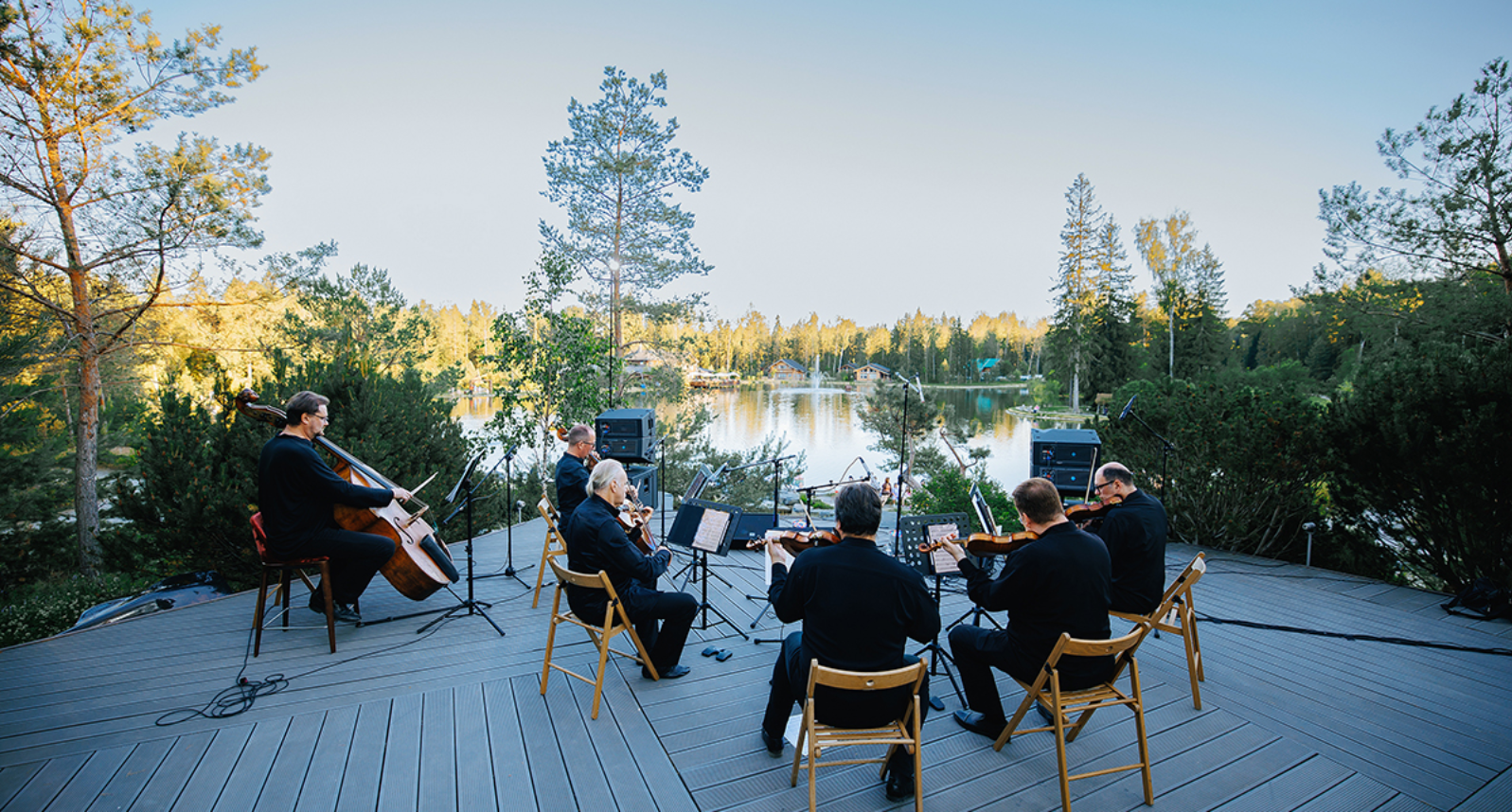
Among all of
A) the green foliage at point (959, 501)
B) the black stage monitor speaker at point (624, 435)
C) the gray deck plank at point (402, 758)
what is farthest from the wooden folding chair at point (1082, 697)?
the black stage monitor speaker at point (624, 435)

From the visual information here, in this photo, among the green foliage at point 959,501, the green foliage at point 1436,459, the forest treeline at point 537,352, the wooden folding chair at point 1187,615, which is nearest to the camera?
the wooden folding chair at point 1187,615

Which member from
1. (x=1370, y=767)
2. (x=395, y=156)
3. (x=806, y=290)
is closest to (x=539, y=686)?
(x=1370, y=767)

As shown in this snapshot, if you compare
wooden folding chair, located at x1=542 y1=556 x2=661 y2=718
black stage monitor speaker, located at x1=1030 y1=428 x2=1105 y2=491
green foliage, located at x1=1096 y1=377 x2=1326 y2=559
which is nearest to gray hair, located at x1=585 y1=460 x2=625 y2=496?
wooden folding chair, located at x1=542 y1=556 x2=661 y2=718

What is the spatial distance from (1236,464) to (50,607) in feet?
34.9

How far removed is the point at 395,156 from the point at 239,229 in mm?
10132

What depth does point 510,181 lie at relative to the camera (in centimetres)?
1342

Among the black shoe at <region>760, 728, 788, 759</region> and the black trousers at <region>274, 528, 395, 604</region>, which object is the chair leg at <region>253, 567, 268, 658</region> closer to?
the black trousers at <region>274, 528, 395, 604</region>

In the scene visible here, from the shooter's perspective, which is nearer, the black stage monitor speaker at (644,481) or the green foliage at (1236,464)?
the green foliage at (1236,464)

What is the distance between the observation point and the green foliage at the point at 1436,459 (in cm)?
411

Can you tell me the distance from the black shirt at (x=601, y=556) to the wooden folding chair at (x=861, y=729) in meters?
1.04

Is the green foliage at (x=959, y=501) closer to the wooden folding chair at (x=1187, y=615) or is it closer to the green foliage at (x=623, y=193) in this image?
the wooden folding chair at (x=1187, y=615)

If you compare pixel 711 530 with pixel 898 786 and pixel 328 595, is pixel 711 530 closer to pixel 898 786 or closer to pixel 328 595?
pixel 898 786

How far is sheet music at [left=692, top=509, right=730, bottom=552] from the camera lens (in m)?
3.32

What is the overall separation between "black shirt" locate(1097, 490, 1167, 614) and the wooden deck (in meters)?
0.49
